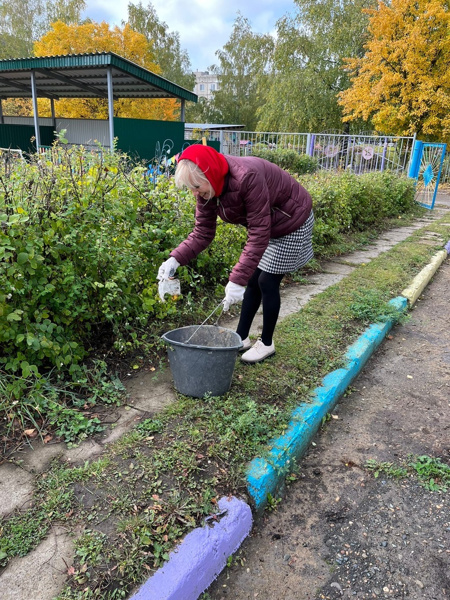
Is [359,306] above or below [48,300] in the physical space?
below

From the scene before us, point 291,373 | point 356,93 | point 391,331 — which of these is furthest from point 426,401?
point 356,93

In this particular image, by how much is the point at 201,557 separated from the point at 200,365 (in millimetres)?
1011

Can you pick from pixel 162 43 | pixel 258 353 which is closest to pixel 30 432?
pixel 258 353

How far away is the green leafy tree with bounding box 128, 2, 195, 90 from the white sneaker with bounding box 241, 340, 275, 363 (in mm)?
35741

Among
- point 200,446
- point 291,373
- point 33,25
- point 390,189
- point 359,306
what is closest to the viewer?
point 200,446

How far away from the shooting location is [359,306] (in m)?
4.36

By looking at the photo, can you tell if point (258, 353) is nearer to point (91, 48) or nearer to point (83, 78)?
point (83, 78)

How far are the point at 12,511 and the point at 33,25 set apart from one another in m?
42.2

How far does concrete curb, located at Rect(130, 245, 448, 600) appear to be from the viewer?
1.62 metres

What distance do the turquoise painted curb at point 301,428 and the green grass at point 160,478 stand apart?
49 millimetres

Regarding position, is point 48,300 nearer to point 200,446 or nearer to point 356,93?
point 200,446

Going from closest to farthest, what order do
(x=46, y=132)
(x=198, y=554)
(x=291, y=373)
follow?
(x=198, y=554)
(x=291, y=373)
(x=46, y=132)

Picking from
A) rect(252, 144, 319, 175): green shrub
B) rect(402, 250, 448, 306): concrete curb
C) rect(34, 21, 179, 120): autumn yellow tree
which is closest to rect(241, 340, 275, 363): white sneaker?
rect(402, 250, 448, 306): concrete curb

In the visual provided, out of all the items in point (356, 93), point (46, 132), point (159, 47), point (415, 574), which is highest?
point (159, 47)
